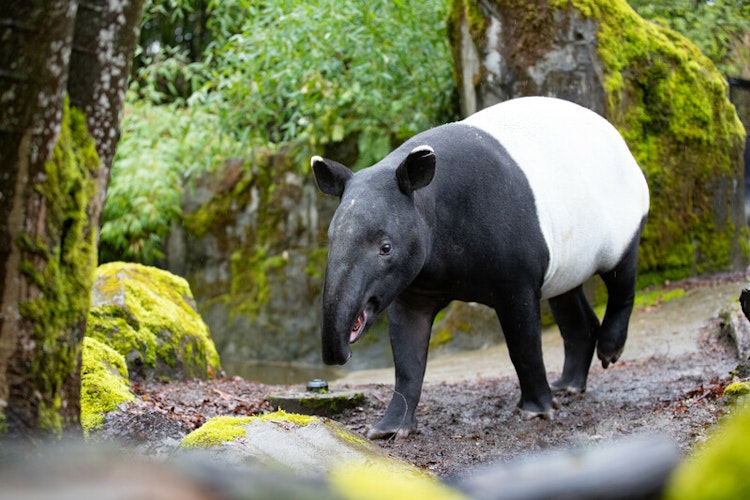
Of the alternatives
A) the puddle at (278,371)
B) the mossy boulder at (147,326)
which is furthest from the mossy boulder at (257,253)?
the mossy boulder at (147,326)

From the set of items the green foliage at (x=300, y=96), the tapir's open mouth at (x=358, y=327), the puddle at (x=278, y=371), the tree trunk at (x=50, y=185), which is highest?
the green foliage at (x=300, y=96)

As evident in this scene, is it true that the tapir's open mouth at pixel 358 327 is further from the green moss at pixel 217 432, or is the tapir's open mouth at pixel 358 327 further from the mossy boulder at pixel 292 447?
the green moss at pixel 217 432

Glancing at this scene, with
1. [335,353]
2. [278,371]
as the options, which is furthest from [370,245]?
[278,371]

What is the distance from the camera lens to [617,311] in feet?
22.4

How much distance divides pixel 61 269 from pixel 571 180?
398 cm

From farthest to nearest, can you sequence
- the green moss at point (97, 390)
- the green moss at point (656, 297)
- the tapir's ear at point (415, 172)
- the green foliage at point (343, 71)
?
the green foliage at point (343, 71) → the green moss at point (656, 297) → the tapir's ear at point (415, 172) → the green moss at point (97, 390)

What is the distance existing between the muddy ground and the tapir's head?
0.79m

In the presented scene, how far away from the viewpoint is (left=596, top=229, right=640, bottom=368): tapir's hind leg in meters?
6.74

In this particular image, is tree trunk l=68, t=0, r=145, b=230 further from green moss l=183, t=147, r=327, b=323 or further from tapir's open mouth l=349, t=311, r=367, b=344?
green moss l=183, t=147, r=327, b=323

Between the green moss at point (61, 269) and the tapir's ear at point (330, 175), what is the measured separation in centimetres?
242

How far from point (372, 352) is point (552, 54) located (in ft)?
17.1

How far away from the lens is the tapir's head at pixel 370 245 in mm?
4613

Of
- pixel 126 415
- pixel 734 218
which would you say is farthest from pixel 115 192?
pixel 126 415

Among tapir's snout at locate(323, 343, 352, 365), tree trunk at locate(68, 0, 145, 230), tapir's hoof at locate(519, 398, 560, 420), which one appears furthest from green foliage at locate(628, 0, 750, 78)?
tree trunk at locate(68, 0, 145, 230)
